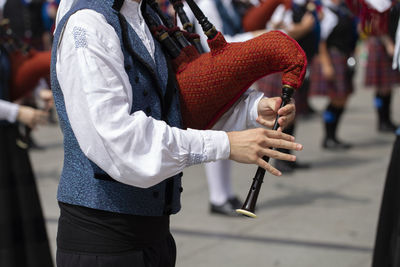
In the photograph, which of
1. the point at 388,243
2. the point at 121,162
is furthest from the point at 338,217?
the point at 121,162

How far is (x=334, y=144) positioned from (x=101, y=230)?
5.44 meters

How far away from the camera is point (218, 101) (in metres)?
1.78

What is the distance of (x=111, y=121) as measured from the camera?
147 centimetres

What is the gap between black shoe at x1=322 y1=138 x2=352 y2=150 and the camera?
22.2 ft

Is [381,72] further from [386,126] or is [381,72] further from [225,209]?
[225,209]

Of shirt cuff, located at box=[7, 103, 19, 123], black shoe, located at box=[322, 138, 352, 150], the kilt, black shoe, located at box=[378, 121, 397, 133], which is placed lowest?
black shoe, located at box=[378, 121, 397, 133]

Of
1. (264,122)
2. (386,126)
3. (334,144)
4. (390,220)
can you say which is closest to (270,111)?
(264,122)

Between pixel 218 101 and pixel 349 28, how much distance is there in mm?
4978

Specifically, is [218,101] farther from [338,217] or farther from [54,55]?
[338,217]

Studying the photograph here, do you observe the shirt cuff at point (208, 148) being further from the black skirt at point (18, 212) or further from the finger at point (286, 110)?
the black skirt at point (18, 212)

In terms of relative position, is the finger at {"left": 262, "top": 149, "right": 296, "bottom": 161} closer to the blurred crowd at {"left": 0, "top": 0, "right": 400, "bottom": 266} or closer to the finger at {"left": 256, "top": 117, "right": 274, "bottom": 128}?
the finger at {"left": 256, "top": 117, "right": 274, "bottom": 128}

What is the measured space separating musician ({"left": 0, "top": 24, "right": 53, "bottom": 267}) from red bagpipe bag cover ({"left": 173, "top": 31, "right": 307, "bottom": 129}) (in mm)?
1455

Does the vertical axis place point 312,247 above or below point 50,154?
above

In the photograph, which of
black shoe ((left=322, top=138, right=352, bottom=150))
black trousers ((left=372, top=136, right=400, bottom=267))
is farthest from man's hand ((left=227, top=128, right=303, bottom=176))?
black shoe ((left=322, top=138, right=352, bottom=150))
